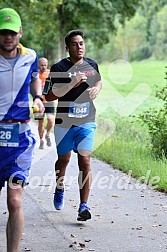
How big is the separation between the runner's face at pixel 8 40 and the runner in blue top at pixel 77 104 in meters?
1.78

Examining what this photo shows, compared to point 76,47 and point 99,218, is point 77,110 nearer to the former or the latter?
point 76,47

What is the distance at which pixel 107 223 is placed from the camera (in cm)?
688

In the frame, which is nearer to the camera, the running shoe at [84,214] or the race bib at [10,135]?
the race bib at [10,135]

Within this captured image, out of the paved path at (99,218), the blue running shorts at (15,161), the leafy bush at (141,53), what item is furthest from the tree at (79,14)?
the leafy bush at (141,53)

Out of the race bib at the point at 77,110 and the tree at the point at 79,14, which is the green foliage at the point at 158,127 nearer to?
the race bib at the point at 77,110

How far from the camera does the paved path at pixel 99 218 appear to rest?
5977mm

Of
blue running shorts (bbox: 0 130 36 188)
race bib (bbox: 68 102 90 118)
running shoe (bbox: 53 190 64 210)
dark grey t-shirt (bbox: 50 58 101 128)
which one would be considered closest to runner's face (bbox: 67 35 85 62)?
dark grey t-shirt (bbox: 50 58 101 128)

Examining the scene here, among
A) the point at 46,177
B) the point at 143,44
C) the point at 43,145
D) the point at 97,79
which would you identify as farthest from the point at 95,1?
the point at 143,44

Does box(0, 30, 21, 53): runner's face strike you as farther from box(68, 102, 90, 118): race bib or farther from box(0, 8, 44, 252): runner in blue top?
box(68, 102, 90, 118): race bib

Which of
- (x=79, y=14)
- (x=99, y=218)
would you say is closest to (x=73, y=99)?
(x=99, y=218)

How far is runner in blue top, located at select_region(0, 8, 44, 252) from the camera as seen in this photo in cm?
512

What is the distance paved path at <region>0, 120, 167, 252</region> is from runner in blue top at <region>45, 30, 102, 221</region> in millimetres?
397

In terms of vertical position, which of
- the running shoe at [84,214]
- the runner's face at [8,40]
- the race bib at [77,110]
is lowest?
the running shoe at [84,214]

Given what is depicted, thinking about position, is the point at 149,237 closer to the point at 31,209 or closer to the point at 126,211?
the point at 126,211
